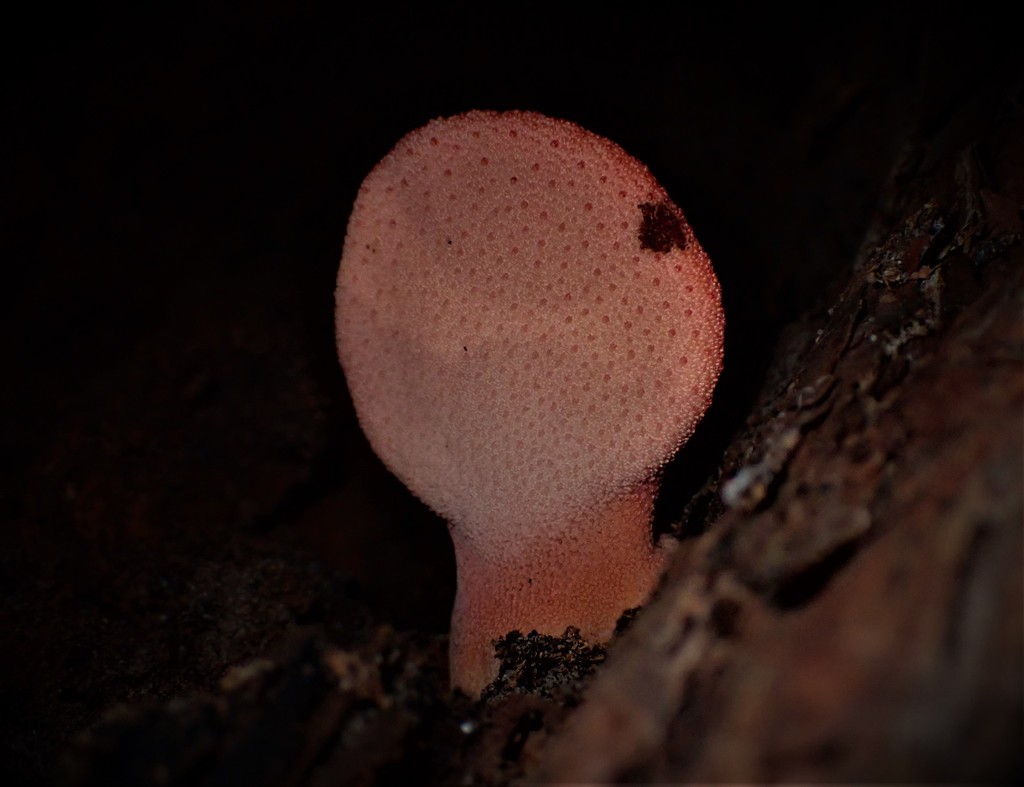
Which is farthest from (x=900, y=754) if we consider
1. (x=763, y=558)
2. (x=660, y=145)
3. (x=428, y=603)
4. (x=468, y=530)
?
(x=660, y=145)

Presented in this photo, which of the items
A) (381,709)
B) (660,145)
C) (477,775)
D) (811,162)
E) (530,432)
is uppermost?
(660,145)

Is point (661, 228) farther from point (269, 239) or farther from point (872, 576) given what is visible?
point (269, 239)

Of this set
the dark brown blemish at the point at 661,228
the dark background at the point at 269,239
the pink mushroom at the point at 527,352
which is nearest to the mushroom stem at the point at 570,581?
the pink mushroom at the point at 527,352

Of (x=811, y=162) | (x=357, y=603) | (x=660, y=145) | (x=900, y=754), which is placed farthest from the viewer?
(x=811, y=162)

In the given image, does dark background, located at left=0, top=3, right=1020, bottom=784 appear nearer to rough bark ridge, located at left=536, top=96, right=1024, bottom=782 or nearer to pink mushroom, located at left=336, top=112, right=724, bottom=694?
pink mushroom, located at left=336, top=112, right=724, bottom=694

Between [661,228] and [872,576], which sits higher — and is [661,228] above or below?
above

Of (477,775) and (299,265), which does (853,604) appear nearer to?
(477,775)

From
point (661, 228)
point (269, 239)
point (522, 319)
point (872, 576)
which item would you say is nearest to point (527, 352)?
point (522, 319)
